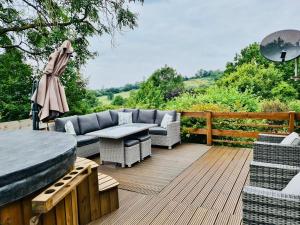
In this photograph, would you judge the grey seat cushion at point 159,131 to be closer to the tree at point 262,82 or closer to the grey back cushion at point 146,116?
the grey back cushion at point 146,116

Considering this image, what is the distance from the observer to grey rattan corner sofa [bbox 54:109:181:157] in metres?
5.41

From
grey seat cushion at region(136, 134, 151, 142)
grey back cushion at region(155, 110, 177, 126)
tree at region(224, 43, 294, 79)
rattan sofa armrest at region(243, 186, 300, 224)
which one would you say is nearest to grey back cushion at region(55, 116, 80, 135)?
grey seat cushion at region(136, 134, 151, 142)

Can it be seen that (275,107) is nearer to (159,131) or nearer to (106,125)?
(159,131)

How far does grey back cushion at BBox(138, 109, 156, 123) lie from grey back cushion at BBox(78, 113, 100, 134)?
125cm

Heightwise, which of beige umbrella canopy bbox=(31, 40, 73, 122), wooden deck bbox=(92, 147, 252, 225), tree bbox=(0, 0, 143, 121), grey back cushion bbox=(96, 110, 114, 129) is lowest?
wooden deck bbox=(92, 147, 252, 225)

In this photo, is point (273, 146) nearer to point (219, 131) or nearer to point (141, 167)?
point (141, 167)

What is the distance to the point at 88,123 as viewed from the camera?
5.96 metres

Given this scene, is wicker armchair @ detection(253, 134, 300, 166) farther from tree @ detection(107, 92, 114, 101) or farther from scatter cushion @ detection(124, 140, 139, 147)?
tree @ detection(107, 92, 114, 101)

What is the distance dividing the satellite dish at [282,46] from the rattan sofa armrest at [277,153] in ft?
5.67

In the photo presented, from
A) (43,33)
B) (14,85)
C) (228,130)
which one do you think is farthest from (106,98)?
(228,130)

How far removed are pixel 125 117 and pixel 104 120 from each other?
620mm

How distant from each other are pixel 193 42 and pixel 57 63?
48.3 feet

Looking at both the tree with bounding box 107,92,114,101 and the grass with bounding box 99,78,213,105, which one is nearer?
the grass with bounding box 99,78,213,105

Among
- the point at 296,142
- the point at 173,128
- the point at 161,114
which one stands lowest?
the point at 173,128
